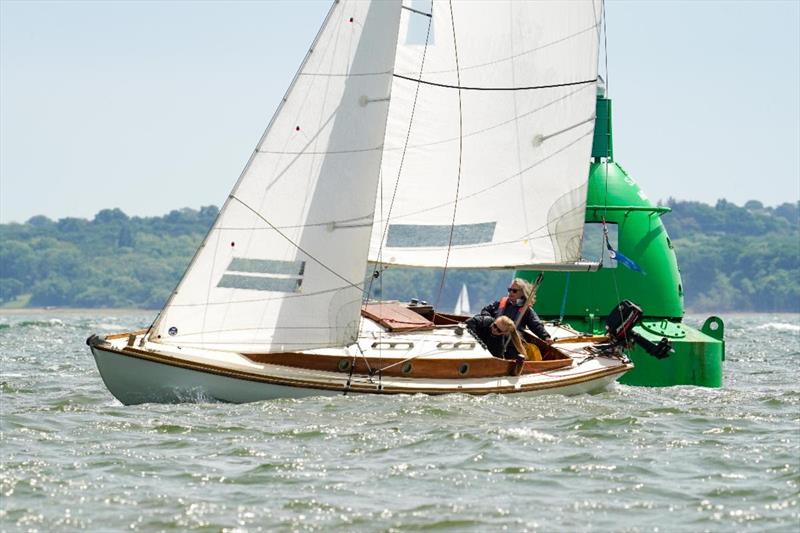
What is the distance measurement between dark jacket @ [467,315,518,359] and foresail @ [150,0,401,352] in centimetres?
212

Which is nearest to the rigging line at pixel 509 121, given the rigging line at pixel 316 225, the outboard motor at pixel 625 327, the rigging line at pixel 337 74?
the rigging line at pixel 337 74

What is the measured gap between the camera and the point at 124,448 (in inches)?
632

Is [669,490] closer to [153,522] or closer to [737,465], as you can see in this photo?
[737,465]

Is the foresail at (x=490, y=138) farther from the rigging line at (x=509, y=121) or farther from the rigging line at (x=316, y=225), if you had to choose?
the rigging line at (x=316, y=225)

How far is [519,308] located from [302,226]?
3715 millimetres

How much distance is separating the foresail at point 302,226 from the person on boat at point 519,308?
2662 millimetres

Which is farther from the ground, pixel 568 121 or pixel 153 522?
pixel 568 121

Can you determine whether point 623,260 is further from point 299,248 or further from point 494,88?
point 299,248

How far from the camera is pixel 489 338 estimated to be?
21.5 meters

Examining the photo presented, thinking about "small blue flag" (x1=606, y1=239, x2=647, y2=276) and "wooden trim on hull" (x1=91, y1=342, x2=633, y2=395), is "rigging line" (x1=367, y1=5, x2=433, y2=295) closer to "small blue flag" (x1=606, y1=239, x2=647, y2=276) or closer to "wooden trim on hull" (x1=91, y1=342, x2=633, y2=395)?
"wooden trim on hull" (x1=91, y1=342, x2=633, y2=395)

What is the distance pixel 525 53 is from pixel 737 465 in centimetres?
971

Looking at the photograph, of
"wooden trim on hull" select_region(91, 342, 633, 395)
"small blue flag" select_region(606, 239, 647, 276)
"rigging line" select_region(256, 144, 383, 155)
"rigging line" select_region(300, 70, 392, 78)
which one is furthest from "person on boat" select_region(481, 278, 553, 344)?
"small blue flag" select_region(606, 239, 647, 276)

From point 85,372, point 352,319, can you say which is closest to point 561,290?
point 352,319

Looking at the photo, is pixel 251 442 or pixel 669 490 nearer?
pixel 669 490
